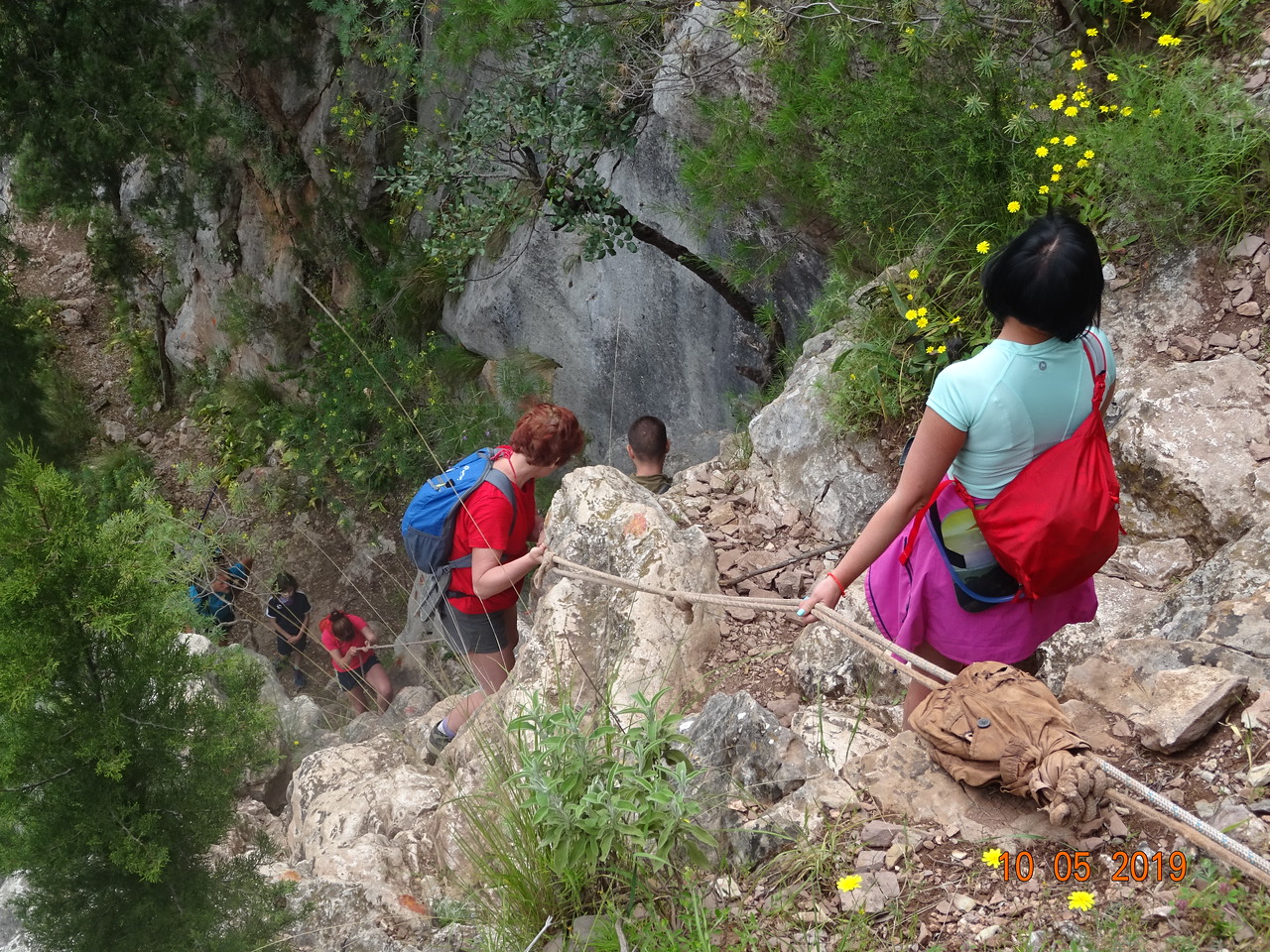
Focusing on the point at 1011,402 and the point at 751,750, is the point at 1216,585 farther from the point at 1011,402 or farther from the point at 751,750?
the point at 751,750

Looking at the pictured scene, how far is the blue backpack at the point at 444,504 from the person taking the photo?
11.9 ft

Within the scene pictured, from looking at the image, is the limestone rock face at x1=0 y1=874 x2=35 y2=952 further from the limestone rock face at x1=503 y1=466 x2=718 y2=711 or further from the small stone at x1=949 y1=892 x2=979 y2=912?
the small stone at x1=949 y1=892 x2=979 y2=912

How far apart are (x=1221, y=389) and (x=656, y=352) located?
4399mm

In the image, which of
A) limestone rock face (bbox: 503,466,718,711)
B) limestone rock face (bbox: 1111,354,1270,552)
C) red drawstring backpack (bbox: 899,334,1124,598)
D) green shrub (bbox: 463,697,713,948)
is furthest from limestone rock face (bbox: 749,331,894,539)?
green shrub (bbox: 463,697,713,948)

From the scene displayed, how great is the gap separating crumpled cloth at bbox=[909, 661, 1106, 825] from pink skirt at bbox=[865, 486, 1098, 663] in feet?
0.94

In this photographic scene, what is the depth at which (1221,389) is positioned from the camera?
3506 millimetres

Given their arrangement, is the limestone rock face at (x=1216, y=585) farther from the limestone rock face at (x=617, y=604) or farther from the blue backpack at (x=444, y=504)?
the blue backpack at (x=444, y=504)

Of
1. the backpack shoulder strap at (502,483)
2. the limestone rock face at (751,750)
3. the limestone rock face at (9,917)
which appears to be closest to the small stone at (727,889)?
the limestone rock face at (751,750)

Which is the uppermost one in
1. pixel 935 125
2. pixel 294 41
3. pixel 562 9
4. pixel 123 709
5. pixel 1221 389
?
pixel 294 41

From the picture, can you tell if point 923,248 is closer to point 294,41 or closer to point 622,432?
point 622,432

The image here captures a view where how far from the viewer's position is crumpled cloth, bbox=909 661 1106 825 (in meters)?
1.84

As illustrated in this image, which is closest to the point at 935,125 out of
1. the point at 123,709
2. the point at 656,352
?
the point at 656,352

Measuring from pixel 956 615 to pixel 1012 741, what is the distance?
0.52 metres

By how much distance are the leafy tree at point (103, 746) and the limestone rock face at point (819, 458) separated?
9.60ft
